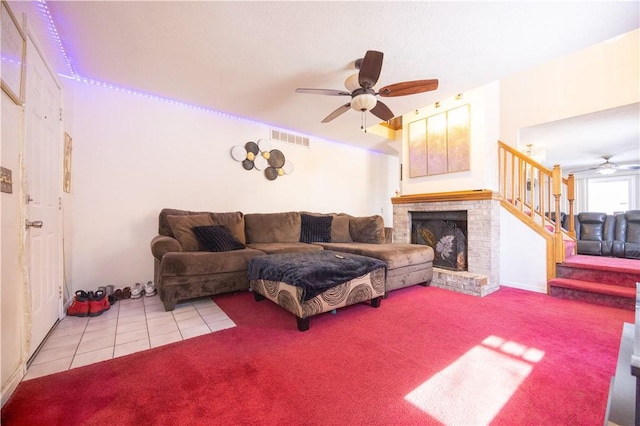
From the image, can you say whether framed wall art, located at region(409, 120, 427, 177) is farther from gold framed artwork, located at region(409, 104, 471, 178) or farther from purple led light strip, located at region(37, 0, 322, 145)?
purple led light strip, located at region(37, 0, 322, 145)

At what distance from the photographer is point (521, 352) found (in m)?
1.72

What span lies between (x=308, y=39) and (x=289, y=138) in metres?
2.37

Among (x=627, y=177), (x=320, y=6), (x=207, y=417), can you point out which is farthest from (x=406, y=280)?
(x=627, y=177)

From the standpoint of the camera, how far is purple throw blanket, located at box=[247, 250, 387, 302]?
198 cm

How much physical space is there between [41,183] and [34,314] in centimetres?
92

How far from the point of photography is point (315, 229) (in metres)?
4.04

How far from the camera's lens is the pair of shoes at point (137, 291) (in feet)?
9.41

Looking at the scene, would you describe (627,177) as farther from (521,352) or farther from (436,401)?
(436,401)

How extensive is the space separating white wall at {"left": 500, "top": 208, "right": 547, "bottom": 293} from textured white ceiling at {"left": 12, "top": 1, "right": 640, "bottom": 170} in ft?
6.41

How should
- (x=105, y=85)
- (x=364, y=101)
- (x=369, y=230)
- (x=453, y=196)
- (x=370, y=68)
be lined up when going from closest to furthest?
(x=370, y=68)
(x=364, y=101)
(x=105, y=85)
(x=453, y=196)
(x=369, y=230)

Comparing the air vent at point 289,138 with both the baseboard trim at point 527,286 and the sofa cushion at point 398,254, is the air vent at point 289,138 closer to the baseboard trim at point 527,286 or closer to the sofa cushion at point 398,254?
the sofa cushion at point 398,254

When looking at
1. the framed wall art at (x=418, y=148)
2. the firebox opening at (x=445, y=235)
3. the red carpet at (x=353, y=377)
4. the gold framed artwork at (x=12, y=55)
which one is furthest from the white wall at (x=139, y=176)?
the firebox opening at (x=445, y=235)

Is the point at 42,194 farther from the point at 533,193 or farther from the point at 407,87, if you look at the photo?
the point at 533,193

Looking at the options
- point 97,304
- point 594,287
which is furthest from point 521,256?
point 97,304
